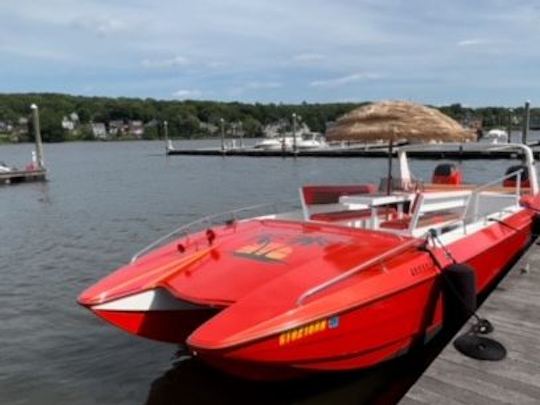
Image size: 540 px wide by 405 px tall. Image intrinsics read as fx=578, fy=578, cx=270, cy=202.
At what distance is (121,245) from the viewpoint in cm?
1538

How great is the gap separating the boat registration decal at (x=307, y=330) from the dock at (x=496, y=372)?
2.85 ft

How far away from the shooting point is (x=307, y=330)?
5020mm

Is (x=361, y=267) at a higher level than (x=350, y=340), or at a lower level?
higher

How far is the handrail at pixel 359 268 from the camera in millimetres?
5171

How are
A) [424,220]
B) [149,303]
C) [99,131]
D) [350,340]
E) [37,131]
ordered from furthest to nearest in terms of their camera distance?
[99,131] < [37,131] < [424,220] < [149,303] < [350,340]

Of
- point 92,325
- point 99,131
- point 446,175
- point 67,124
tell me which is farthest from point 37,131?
point 99,131

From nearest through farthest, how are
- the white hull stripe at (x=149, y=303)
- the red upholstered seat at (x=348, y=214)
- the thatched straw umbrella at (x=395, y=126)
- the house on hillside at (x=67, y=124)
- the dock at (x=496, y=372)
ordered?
the dock at (x=496, y=372), the white hull stripe at (x=149, y=303), the red upholstered seat at (x=348, y=214), the thatched straw umbrella at (x=395, y=126), the house on hillside at (x=67, y=124)

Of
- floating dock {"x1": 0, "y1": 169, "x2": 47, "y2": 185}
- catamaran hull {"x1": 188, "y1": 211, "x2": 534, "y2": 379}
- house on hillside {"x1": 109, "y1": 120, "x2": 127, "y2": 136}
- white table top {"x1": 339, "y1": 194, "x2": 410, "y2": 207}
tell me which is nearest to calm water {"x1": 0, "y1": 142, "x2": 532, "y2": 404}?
catamaran hull {"x1": 188, "y1": 211, "x2": 534, "y2": 379}

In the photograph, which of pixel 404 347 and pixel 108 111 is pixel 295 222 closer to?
pixel 404 347

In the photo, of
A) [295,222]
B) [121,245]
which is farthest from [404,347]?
[121,245]

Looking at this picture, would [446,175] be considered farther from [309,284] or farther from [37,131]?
[37,131]

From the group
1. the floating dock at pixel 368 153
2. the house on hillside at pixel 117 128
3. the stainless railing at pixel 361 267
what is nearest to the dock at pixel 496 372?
the stainless railing at pixel 361 267

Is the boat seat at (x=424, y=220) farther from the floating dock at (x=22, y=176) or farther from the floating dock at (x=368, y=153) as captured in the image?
the floating dock at (x=22, y=176)

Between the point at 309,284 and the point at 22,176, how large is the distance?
1403 inches
